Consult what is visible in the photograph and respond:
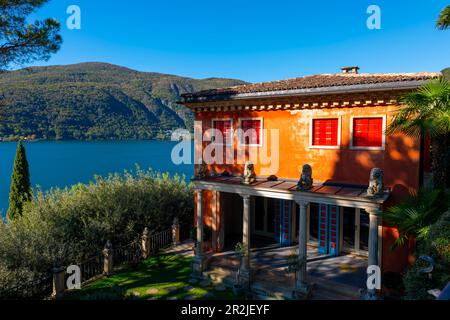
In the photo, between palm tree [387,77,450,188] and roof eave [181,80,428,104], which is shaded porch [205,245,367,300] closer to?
palm tree [387,77,450,188]

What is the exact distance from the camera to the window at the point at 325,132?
1033 cm

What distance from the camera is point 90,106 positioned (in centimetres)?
12000

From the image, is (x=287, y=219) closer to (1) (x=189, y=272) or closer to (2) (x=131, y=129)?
(1) (x=189, y=272)

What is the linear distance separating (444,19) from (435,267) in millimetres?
7773

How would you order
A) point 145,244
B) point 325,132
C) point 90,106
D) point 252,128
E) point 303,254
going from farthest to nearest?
point 90,106 < point 145,244 < point 252,128 < point 325,132 < point 303,254

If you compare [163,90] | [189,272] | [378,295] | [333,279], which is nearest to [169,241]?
[189,272]

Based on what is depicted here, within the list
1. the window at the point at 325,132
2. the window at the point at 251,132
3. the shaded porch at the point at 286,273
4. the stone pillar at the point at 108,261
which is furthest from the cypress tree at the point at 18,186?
the window at the point at 325,132

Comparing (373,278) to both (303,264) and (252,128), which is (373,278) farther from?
(252,128)

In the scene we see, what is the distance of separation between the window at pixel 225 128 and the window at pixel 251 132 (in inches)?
20.2

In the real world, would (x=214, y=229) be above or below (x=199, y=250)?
above

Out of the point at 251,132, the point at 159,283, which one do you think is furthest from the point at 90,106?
the point at 159,283

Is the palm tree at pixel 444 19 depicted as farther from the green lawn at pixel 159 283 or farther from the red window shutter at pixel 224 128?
the green lawn at pixel 159 283

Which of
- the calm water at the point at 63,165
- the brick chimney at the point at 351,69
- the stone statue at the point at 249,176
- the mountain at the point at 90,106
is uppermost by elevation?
the mountain at the point at 90,106
